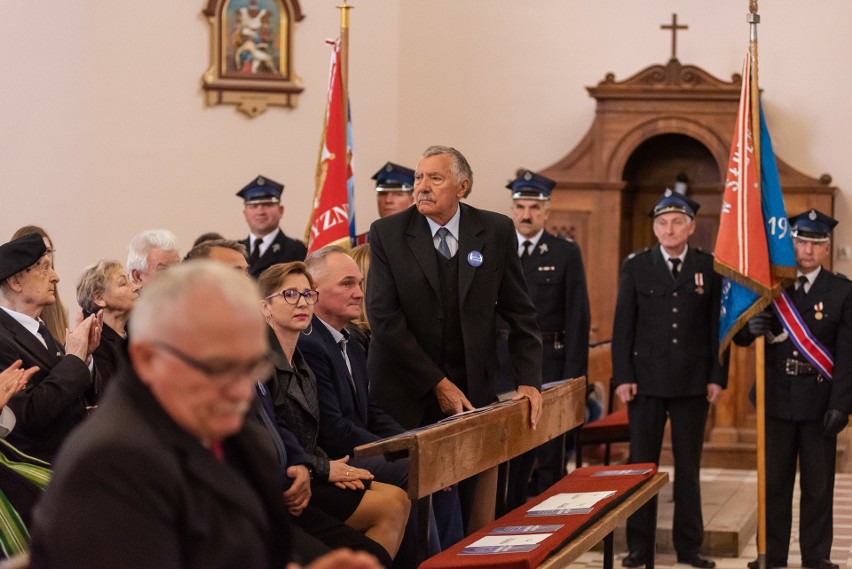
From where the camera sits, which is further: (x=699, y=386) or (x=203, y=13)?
(x=203, y=13)

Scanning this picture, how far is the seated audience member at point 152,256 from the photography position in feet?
18.1

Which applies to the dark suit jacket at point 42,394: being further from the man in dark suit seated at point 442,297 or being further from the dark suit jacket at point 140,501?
the dark suit jacket at point 140,501

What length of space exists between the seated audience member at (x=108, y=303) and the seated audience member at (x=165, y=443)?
299 cm

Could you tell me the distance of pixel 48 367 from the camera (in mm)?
4465

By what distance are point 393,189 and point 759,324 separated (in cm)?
239

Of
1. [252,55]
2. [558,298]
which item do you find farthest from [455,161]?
[252,55]

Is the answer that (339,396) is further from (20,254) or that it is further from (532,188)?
(532,188)

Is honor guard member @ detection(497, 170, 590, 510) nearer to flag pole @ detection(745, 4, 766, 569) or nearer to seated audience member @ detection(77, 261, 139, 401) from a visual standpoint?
flag pole @ detection(745, 4, 766, 569)

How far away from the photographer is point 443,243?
4.82 meters

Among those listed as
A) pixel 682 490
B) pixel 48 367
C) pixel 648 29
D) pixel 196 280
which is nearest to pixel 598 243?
pixel 648 29

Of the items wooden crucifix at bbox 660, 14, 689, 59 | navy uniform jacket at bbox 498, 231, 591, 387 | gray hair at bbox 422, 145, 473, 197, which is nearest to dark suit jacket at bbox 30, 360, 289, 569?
gray hair at bbox 422, 145, 473, 197

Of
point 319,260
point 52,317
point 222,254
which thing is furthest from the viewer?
point 52,317

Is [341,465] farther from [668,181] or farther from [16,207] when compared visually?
[668,181]

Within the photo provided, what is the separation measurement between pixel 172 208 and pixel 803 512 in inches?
201
